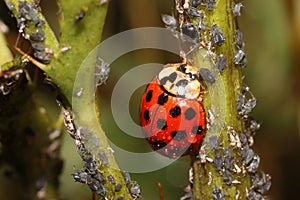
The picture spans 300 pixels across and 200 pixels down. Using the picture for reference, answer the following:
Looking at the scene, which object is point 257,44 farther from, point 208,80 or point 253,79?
point 208,80

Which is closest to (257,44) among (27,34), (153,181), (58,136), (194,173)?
(153,181)

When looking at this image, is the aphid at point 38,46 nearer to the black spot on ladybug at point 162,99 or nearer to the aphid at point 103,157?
the aphid at point 103,157

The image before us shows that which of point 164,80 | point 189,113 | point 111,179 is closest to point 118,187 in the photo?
point 111,179

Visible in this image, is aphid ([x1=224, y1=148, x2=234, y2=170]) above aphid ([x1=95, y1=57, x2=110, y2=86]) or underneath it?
underneath

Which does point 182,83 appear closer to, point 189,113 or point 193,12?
point 189,113

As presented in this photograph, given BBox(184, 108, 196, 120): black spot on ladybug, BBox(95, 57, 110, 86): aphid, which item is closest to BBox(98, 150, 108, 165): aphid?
BBox(95, 57, 110, 86): aphid

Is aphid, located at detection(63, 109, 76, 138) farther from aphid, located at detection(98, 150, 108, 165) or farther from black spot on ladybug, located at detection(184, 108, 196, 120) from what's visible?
black spot on ladybug, located at detection(184, 108, 196, 120)

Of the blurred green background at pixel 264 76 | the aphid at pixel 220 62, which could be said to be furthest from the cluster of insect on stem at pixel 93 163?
the blurred green background at pixel 264 76
